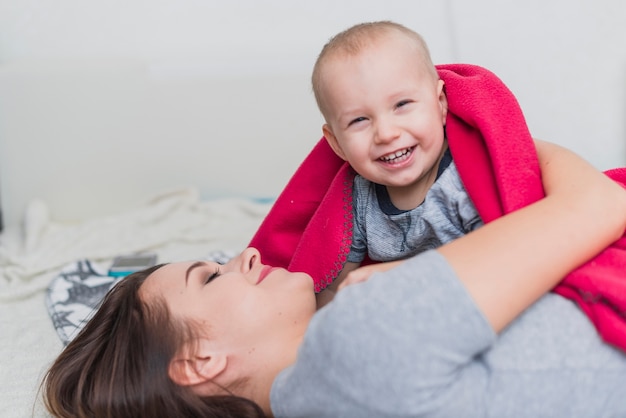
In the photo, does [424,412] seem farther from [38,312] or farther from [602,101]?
[602,101]

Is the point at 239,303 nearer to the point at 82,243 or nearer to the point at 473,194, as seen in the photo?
the point at 473,194

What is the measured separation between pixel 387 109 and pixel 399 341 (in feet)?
1.31

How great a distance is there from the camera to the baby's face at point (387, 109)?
1.06 metres

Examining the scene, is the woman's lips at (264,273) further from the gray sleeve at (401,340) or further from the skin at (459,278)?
the gray sleeve at (401,340)

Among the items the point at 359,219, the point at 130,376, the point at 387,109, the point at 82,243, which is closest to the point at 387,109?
the point at 387,109

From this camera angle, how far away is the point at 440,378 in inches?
31.3

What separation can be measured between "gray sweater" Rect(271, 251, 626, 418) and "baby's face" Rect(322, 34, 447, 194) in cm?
29

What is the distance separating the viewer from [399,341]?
780 mm

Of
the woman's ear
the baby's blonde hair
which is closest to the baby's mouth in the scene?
the baby's blonde hair

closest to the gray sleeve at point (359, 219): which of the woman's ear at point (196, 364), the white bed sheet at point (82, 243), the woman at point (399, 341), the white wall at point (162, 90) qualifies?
the woman at point (399, 341)

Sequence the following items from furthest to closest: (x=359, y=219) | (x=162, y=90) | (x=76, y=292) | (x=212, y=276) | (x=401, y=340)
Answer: (x=162, y=90)
(x=76, y=292)
(x=359, y=219)
(x=212, y=276)
(x=401, y=340)

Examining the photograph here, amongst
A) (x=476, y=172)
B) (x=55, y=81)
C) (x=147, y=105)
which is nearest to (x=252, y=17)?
(x=147, y=105)

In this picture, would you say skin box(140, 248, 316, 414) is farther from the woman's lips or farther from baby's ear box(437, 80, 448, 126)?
baby's ear box(437, 80, 448, 126)

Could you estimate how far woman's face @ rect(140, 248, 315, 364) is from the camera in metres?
0.99
